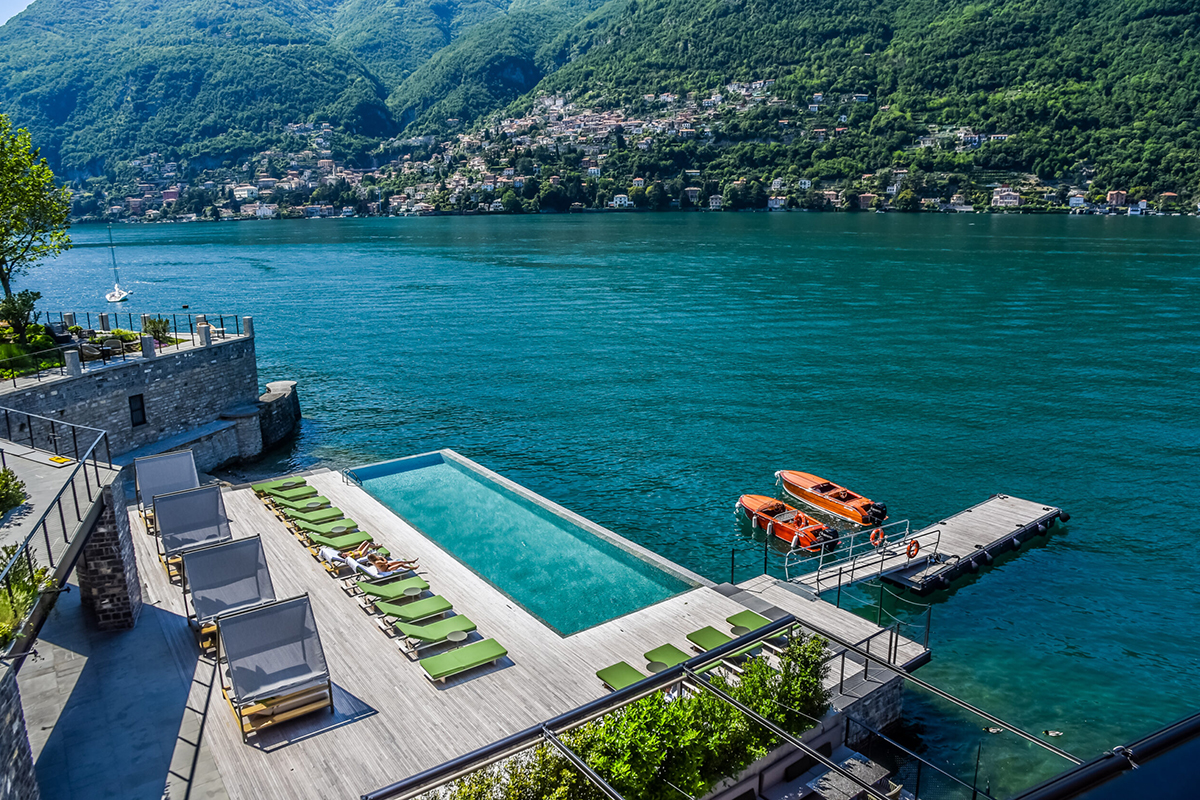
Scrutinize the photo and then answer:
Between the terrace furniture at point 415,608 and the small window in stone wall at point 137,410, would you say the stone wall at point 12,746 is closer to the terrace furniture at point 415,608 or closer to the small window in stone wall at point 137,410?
the terrace furniture at point 415,608

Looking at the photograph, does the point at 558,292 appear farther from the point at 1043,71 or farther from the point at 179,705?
the point at 1043,71

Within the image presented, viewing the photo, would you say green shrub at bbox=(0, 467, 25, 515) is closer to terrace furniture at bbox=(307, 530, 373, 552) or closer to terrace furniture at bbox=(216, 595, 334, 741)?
terrace furniture at bbox=(216, 595, 334, 741)

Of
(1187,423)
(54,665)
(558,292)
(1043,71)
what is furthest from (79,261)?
(1043,71)

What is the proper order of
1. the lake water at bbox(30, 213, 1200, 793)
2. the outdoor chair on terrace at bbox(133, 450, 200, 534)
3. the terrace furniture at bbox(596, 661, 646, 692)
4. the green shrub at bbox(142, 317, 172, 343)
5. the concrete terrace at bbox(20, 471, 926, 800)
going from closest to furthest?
the concrete terrace at bbox(20, 471, 926, 800) → the terrace furniture at bbox(596, 661, 646, 692) → the outdoor chair on terrace at bbox(133, 450, 200, 534) → the lake water at bbox(30, 213, 1200, 793) → the green shrub at bbox(142, 317, 172, 343)

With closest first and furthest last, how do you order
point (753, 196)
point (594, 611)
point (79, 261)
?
point (594, 611) < point (79, 261) < point (753, 196)

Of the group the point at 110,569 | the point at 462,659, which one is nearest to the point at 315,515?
the point at 110,569

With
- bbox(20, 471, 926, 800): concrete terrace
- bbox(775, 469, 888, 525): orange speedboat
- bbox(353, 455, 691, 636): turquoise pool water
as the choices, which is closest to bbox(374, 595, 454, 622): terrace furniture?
bbox(20, 471, 926, 800): concrete terrace
